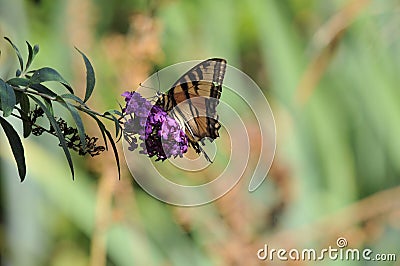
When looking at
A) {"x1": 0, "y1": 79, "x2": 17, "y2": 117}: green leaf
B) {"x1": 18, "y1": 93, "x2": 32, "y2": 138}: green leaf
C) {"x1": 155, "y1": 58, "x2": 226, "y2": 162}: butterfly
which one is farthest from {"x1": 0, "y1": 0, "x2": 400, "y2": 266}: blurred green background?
{"x1": 0, "y1": 79, "x2": 17, "y2": 117}: green leaf

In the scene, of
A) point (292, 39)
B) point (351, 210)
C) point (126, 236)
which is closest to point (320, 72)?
point (292, 39)

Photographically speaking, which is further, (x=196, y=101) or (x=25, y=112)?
(x=196, y=101)

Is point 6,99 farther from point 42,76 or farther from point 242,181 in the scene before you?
point 242,181

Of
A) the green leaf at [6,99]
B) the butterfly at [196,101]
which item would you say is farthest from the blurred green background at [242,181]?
the green leaf at [6,99]

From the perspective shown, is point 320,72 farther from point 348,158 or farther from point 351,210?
point 351,210

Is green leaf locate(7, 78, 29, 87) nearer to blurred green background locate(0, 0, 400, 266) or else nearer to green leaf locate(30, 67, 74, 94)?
green leaf locate(30, 67, 74, 94)

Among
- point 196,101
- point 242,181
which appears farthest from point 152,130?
point 242,181
